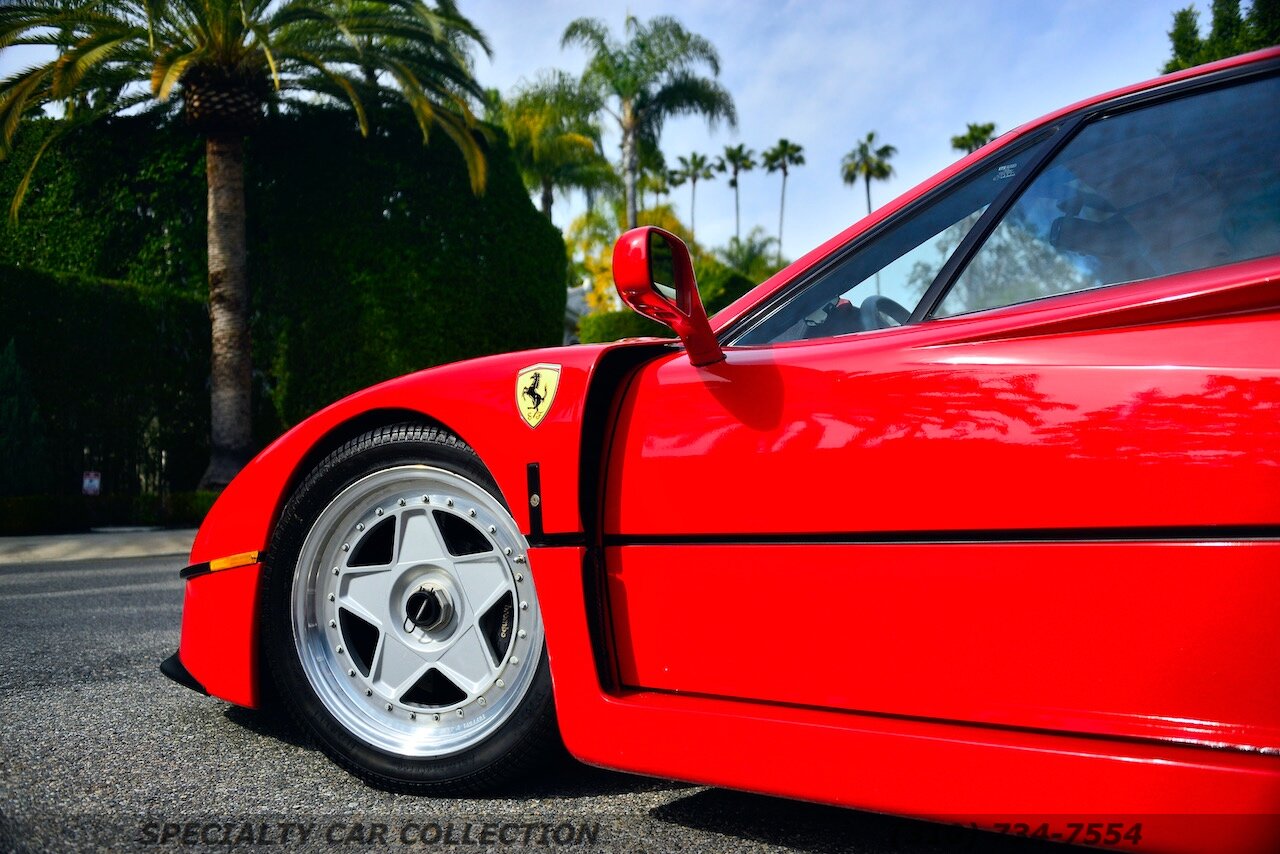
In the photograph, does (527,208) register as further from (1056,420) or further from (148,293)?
(1056,420)

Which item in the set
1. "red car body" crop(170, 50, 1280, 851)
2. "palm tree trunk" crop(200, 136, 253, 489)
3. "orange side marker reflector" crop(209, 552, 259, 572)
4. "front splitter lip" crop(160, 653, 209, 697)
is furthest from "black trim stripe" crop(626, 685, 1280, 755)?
"palm tree trunk" crop(200, 136, 253, 489)

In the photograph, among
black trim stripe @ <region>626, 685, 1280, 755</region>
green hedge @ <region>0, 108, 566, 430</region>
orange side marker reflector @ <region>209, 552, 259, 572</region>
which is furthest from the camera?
green hedge @ <region>0, 108, 566, 430</region>

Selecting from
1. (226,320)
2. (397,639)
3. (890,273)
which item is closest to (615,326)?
(226,320)

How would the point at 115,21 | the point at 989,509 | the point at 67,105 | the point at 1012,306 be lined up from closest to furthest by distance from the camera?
the point at 989,509
the point at 1012,306
the point at 115,21
the point at 67,105

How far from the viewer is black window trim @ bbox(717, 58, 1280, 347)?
166 centimetres

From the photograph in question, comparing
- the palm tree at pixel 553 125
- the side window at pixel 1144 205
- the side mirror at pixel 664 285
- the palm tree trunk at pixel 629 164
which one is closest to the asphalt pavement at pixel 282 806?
the side mirror at pixel 664 285

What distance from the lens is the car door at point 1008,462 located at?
1.36 meters

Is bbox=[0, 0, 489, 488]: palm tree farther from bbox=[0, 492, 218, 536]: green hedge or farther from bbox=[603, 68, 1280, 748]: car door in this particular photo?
bbox=[603, 68, 1280, 748]: car door

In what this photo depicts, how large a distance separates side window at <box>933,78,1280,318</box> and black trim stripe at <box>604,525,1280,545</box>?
1.44 ft

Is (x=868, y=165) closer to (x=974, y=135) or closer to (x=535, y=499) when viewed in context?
(x=974, y=135)

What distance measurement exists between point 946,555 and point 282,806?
4.33 feet

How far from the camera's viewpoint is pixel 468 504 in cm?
205

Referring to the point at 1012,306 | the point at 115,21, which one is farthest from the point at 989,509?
the point at 115,21

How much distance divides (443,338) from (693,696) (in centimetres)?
1319
